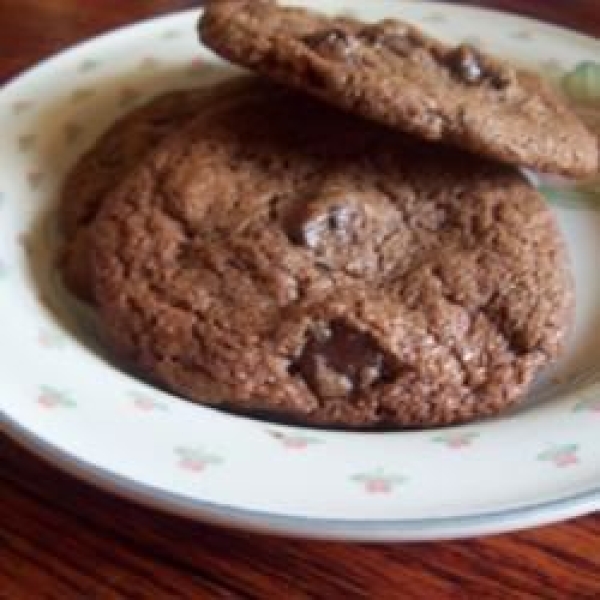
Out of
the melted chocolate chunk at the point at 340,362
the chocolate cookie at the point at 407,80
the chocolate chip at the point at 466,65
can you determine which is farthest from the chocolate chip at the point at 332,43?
the melted chocolate chunk at the point at 340,362

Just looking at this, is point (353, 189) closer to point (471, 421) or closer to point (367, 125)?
point (367, 125)

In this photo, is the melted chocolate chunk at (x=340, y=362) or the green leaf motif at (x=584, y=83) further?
the green leaf motif at (x=584, y=83)

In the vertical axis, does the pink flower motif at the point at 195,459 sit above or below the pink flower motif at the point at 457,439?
above

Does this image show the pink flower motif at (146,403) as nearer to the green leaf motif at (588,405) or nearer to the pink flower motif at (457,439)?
the pink flower motif at (457,439)

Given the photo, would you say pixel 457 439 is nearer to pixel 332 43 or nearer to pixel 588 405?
pixel 588 405

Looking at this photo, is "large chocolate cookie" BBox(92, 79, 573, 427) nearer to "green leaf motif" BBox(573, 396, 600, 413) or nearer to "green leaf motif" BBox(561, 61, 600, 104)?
"green leaf motif" BBox(573, 396, 600, 413)

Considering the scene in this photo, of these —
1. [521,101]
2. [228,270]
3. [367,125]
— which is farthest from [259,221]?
[521,101]
